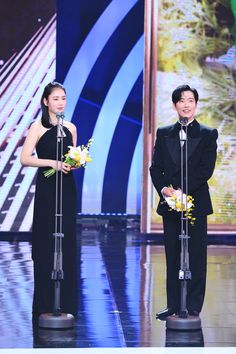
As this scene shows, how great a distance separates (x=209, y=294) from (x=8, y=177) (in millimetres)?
4951

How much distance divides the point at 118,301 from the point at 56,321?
1.32m

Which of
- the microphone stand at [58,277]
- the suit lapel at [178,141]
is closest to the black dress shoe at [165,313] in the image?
the microphone stand at [58,277]

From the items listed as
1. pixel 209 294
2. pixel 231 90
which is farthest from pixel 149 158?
pixel 209 294

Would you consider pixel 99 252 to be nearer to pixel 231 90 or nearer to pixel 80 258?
pixel 80 258

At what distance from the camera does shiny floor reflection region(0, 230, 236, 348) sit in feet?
18.3

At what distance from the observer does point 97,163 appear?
45.2 feet

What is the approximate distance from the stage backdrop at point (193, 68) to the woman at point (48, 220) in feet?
17.4

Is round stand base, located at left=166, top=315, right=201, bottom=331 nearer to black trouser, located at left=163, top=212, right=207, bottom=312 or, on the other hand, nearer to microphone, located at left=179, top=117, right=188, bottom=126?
black trouser, located at left=163, top=212, right=207, bottom=312

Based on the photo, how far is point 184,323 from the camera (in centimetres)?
581

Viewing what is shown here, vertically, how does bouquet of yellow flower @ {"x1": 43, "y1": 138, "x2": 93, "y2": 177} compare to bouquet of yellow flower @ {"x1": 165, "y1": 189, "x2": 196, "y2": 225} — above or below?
Result: above

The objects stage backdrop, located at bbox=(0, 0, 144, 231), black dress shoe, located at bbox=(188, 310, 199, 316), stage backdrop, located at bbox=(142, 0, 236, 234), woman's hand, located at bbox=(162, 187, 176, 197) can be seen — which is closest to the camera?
woman's hand, located at bbox=(162, 187, 176, 197)

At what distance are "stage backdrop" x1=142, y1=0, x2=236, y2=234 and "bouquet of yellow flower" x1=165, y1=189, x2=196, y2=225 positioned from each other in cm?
559

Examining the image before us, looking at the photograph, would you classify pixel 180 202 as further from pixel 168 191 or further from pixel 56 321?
pixel 56 321

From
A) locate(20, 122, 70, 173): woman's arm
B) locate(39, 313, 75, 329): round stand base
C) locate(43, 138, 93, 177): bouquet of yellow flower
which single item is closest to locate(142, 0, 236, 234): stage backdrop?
locate(20, 122, 70, 173): woman's arm
